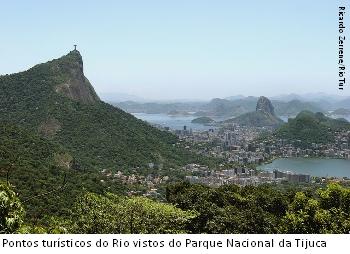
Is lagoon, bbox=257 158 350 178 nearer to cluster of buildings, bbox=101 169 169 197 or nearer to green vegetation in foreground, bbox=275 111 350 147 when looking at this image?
green vegetation in foreground, bbox=275 111 350 147

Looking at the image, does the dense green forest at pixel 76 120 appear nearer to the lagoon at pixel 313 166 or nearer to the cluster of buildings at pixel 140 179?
the cluster of buildings at pixel 140 179

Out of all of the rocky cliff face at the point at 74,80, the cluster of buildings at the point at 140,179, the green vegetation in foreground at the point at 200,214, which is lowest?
the cluster of buildings at the point at 140,179

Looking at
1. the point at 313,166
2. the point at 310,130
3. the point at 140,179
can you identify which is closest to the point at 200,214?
the point at 140,179

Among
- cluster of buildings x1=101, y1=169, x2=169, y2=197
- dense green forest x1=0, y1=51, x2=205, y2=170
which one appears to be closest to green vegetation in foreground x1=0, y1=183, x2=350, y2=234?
cluster of buildings x1=101, y1=169, x2=169, y2=197

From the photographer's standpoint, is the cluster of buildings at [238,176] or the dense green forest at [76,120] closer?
the dense green forest at [76,120]

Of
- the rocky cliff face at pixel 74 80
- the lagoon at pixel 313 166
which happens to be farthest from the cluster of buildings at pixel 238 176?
the rocky cliff face at pixel 74 80
